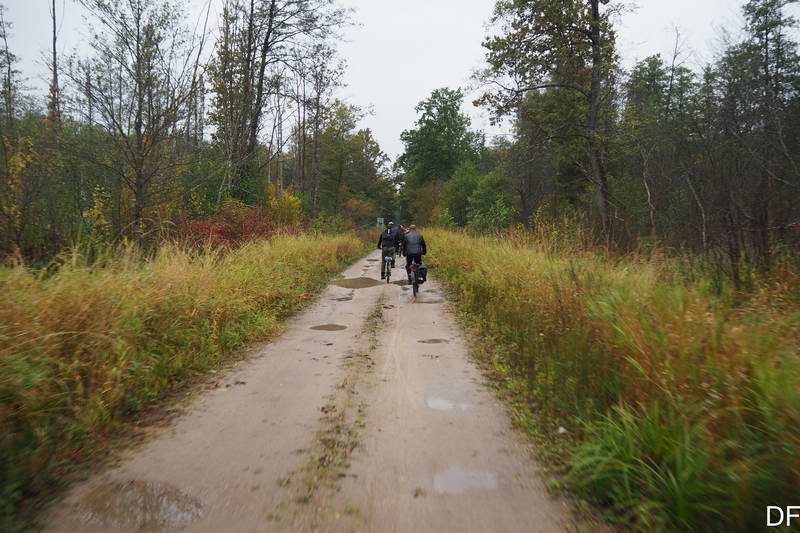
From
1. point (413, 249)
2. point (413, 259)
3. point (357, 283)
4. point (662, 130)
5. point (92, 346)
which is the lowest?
point (357, 283)

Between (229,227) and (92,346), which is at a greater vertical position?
(229,227)

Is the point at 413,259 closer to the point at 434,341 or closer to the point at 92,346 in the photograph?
the point at 434,341

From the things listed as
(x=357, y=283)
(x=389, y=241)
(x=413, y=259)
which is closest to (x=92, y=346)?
(x=413, y=259)

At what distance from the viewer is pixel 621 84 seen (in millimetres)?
17141

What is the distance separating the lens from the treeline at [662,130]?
7176 mm

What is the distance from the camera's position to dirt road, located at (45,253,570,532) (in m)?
2.52

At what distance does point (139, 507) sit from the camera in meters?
2.62

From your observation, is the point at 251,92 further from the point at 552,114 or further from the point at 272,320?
the point at 552,114

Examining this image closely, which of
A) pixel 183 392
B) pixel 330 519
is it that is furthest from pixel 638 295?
pixel 183 392

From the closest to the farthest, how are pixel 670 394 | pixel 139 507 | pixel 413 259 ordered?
pixel 139 507 → pixel 670 394 → pixel 413 259

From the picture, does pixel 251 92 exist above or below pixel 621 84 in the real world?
below

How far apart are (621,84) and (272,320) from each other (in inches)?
648

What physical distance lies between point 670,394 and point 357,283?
11.7 metres

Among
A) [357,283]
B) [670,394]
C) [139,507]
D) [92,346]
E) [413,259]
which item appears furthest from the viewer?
[357,283]
